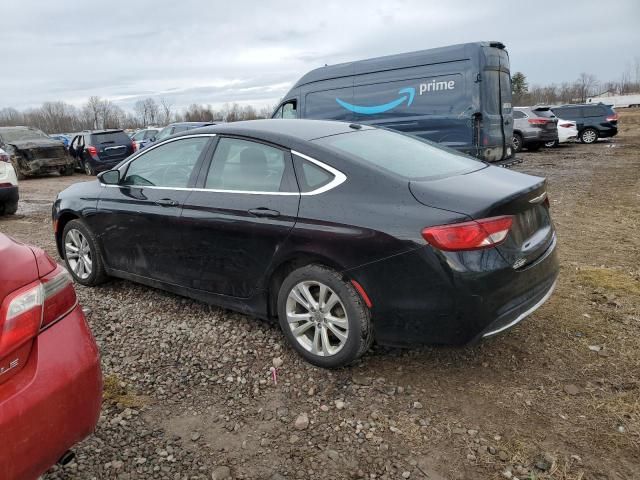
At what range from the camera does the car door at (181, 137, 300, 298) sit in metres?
3.25

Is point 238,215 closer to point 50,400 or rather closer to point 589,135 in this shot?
point 50,400

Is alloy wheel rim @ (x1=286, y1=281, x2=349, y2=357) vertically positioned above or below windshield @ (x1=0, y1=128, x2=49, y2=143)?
below

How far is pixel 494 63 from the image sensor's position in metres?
9.20

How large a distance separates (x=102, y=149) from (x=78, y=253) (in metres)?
12.3

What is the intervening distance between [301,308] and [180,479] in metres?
1.25

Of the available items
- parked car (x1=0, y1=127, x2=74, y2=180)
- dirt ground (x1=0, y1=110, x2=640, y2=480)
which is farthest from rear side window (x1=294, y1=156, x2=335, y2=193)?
parked car (x1=0, y1=127, x2=74, y2=180)

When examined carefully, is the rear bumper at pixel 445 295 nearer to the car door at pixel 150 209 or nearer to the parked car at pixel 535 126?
the car door at pixel 150 209

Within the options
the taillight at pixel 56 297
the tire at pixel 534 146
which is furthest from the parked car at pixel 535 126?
the taillight at pixel 56 297

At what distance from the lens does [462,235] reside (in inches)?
103

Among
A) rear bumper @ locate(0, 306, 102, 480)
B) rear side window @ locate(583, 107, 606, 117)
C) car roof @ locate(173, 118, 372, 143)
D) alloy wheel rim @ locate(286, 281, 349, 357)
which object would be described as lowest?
alloy wheel rim @ locate(286, 281, 349, 357)

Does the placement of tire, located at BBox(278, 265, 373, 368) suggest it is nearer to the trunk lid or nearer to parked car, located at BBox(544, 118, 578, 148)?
the trunk lid

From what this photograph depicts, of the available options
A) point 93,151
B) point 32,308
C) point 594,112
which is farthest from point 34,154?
point 594,112

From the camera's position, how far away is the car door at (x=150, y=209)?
3.84 meters

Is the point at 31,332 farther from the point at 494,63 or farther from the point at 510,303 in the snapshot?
the point at 494,63
